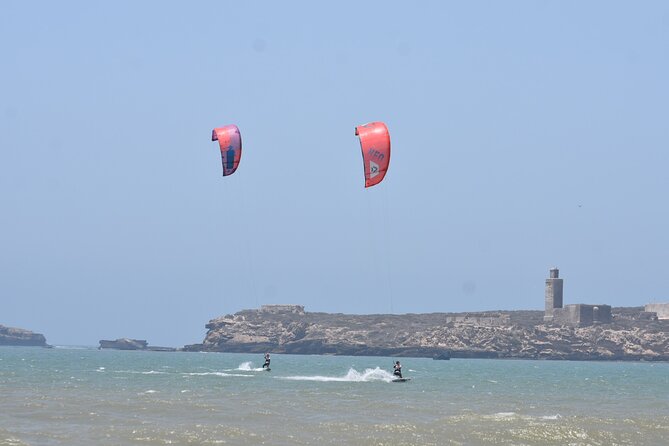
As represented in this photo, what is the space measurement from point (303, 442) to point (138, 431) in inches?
232

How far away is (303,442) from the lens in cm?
3606

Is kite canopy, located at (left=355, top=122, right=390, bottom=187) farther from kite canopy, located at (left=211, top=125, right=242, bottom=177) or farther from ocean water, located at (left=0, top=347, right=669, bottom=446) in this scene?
kite canopy, located at (left=211, top=125, right=242, bottom=177)

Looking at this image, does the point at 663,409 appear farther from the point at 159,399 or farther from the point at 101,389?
the point at 101,389

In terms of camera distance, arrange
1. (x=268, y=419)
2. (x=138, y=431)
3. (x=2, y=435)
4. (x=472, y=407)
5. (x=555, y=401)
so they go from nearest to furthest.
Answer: (x=2, y=435), (x=138, y=431), (x=268, y=419), (x=472, y=407), (x=555, y=401)

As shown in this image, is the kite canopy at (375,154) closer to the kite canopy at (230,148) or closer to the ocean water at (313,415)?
the ocean water at (313,415)

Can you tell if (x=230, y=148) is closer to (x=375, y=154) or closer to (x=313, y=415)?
(x=375, y=154)

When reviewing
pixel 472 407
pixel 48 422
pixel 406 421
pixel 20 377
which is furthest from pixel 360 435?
pixel 20 377

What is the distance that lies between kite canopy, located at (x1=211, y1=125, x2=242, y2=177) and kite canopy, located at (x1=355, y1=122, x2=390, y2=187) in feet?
42.1

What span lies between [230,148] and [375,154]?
45.5 feet

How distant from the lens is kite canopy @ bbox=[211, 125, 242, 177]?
6600 cm

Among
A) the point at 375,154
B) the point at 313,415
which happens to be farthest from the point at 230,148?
the point at 313,415

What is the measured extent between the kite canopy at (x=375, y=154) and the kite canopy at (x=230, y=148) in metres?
12.8

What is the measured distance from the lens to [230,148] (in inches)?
2601

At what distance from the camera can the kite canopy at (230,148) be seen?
66.0m
